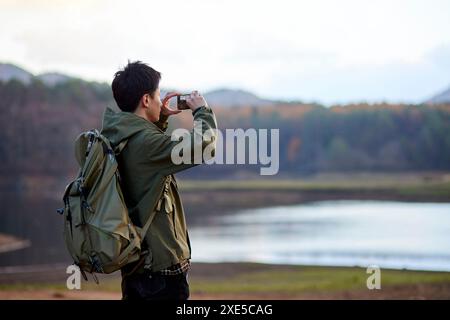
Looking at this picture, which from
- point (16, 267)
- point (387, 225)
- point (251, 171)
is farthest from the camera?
point (251, 171)

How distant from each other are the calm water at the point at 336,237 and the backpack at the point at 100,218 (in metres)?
19.4

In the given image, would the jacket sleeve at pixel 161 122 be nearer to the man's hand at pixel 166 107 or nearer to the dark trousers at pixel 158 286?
the man's hand at pixel 166 107

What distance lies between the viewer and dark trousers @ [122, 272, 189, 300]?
125 inches

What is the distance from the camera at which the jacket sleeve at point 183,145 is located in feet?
10.3

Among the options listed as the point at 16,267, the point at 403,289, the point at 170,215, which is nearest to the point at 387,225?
the point at 16,267

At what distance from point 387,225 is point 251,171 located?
47.7 m

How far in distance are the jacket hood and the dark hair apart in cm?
6

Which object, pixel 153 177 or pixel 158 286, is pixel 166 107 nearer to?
pixel 153 177

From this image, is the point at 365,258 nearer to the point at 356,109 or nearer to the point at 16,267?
the point at 16,267

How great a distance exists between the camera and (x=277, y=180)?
80.7 metres

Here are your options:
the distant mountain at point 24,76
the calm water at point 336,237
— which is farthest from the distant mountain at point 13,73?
the calm water at point 336,237

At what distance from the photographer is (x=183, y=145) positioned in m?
3.14

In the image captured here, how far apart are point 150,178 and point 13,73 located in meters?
98.3

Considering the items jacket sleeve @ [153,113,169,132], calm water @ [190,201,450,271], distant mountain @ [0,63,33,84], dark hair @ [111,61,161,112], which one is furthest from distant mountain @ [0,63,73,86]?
dark hair @ [111,61,161,112]
